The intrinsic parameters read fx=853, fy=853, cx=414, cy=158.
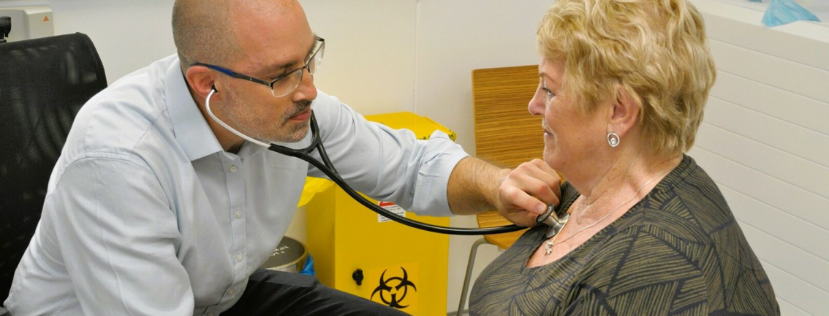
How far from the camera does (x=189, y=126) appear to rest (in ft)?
4.97

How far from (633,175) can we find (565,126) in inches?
5.1

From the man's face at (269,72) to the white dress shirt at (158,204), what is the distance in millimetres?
81

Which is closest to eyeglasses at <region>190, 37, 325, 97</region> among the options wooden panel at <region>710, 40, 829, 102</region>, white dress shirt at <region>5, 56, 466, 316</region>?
white dress shirt at <region>5, 56, 466, 316</region>

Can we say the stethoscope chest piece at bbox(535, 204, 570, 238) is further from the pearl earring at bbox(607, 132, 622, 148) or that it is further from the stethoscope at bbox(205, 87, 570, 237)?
the pearl earring at bbox(607, 132, 622, 148)

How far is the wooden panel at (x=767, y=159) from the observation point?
2.34m

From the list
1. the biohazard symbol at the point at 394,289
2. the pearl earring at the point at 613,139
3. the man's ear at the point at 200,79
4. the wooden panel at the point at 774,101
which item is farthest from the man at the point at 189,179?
the wooden panel at the point at 774,101

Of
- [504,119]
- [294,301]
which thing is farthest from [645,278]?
[504,119]

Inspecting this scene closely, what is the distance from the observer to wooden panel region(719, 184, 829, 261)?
→ 2367 mm

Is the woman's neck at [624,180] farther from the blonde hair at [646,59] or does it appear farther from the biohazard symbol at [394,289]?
the biohazard symbol at [394,289]

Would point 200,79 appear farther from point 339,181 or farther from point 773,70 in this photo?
point 773,70

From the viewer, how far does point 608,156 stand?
4.39 feet

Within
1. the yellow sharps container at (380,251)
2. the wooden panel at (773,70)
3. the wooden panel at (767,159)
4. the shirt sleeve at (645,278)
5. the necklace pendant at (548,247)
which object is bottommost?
the yellow sharps container at (380,251)

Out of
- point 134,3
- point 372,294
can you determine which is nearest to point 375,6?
point 134,3

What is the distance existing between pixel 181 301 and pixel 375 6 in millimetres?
1379
